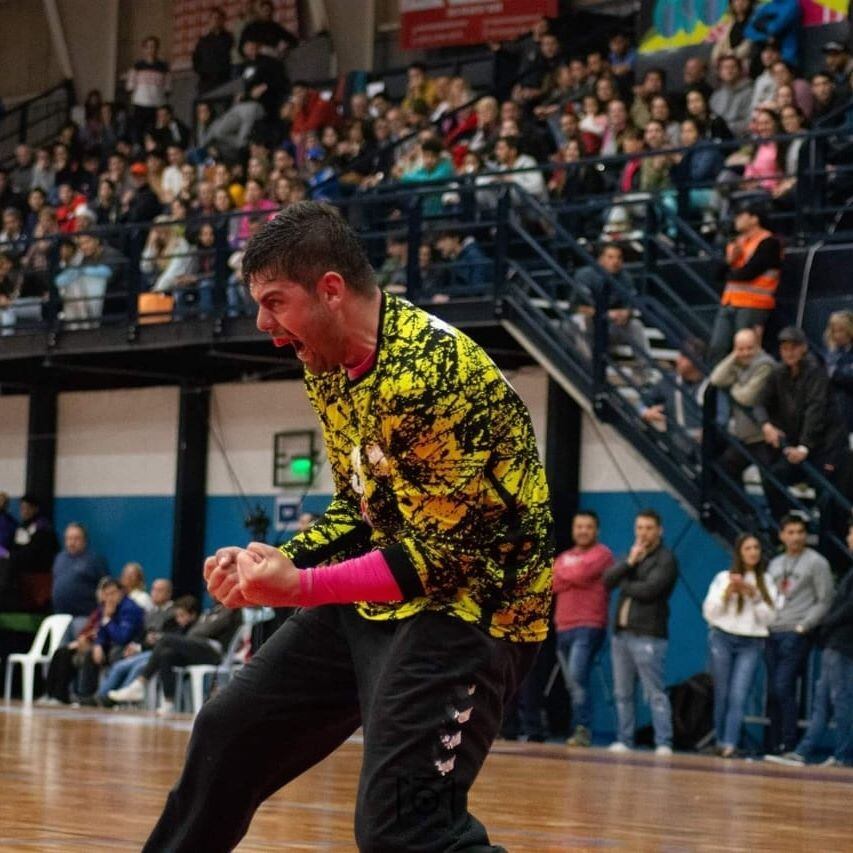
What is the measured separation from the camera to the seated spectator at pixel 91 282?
1847 centimetres

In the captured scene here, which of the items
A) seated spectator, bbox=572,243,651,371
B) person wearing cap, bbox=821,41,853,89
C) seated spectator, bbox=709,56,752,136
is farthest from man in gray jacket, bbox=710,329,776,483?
person wearing cap, bbox=821,41,853,89

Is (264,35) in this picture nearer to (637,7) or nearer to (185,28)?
(185,28)

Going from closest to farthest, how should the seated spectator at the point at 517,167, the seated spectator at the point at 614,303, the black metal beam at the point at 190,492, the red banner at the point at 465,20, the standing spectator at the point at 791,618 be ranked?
the standing spectator at the point at 791,618
the seated spectator at the point at 614,303
the seated spectator at the point at 517,167
the black metal beam at the point at 190,492
the red banner at the point at 465,20

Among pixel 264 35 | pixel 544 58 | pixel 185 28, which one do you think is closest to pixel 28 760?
pixel 544 58

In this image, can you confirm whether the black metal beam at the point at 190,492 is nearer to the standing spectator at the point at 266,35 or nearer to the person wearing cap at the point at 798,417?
the standing spectator at the point at 266,35

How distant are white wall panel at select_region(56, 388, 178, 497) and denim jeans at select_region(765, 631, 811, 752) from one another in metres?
8.64

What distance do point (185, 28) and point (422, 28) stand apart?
434cm

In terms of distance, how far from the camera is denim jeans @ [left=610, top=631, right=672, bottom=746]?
44.3 feet

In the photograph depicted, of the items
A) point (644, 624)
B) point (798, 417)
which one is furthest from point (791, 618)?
point (798, 417)

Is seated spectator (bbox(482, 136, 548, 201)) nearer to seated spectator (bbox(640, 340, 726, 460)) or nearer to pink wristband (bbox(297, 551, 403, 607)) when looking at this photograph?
seated spectator (bbox(640, 340, 726, 460))

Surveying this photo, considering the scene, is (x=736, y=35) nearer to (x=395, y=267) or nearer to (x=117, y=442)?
(x=395, y=267)

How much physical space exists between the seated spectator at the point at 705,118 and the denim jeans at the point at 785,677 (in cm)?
441

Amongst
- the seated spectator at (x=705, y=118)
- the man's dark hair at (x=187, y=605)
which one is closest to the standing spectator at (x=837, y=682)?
the seated spectator at (x=705, y=118)

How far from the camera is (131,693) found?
16.7m
